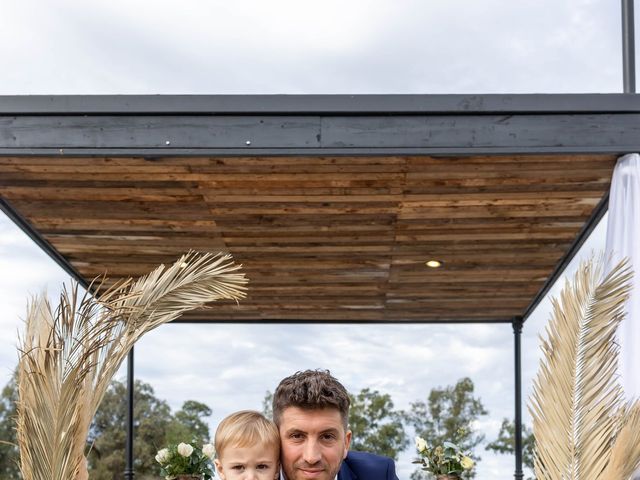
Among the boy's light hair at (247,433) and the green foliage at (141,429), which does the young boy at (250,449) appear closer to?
the boy's light hair at (247,433)

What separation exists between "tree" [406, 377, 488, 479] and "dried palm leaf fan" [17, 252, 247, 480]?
318 inches

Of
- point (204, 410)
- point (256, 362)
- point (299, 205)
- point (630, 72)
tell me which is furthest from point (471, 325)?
point (630, 72)

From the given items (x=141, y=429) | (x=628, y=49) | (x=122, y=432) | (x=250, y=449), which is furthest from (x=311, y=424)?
(x=122, y=432)

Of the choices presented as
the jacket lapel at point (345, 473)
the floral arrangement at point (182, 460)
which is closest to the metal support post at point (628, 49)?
the jacket lapel at point (345, 473)

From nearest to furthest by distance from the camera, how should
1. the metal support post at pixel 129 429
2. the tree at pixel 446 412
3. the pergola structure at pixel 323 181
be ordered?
the pergola structure at pixel 323 181, the metal support post at pixel 129 429, the tree at pixel 446 412

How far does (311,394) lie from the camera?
2971 millimetres

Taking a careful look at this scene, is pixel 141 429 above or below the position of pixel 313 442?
above

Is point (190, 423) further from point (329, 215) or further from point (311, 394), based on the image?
point (311, 394)

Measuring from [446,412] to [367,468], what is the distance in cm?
745

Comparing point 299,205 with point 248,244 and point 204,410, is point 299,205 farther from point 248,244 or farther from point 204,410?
point 204,410

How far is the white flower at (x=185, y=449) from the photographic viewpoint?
19.6ft

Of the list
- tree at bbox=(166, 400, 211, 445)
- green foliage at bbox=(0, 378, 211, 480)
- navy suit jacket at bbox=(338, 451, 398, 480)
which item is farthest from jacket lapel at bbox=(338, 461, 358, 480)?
tree at bbox=(166, 400, 211, 445)

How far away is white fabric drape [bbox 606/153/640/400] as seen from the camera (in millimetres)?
4223

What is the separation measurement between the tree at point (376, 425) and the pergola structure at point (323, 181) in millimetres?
3335
